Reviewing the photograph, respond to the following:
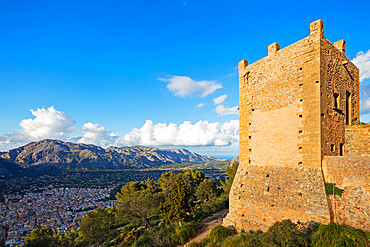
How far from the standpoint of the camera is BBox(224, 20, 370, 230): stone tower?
8.50 meters

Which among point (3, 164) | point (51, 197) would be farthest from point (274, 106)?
point (3, 164)

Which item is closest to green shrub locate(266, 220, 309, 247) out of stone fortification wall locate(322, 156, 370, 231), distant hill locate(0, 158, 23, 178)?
stone fortification wall locate(322, 156, 370, 231)

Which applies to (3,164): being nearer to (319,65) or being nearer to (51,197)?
(51,197)

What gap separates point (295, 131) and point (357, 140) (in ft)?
11.5

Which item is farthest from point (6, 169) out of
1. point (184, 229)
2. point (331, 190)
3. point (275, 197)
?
point (331, 190)

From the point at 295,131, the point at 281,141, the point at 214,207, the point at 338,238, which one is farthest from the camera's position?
the point at 214,207

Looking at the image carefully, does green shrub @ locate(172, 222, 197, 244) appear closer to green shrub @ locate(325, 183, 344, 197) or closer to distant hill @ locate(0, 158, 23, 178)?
green shrub @ locate(325, 183, 344, 197)

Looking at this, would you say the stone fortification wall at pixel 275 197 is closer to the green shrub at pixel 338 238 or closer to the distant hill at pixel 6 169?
the green shrub at pixel 338 238

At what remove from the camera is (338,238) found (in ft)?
20.1

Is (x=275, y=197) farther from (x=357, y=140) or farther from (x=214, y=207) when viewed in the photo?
(x=214, y=207)

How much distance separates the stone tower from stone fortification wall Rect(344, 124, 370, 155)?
6cm

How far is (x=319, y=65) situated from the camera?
28.2ft

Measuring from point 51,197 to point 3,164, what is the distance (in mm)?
87299

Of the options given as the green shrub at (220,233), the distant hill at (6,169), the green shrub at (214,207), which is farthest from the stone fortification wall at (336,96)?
the distant hill at (6,169)
